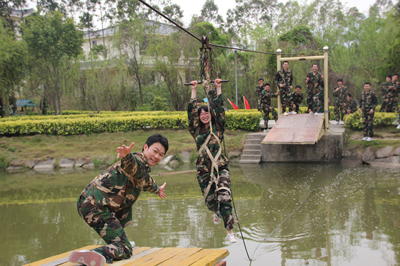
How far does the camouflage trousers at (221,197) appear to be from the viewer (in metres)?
4.47

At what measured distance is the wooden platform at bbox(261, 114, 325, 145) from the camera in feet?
31.0

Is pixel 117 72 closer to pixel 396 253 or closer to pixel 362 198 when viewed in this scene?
pixel 362 198

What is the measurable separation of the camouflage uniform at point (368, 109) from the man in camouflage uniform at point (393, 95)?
2169mm

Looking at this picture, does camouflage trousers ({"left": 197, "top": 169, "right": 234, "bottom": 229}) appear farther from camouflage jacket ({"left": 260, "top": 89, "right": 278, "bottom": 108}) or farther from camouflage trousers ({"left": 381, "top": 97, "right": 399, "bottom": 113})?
camouflage trousers ({"left": 381, "top": 97, "right": 399, "bottom": 113})

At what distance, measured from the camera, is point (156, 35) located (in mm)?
23641

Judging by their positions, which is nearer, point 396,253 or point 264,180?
point 396,253

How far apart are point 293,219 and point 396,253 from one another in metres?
1.85

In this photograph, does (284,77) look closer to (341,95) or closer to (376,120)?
(376,120)

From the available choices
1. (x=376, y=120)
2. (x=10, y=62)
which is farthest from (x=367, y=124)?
(x=10, y=62)

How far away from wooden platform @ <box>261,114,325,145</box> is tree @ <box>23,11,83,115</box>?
48.7 feet

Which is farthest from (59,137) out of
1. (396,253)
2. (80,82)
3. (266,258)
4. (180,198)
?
(396,253)

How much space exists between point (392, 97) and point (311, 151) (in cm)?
437

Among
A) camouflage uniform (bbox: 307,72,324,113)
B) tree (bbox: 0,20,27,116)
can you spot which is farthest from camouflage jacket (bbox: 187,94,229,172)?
tree (bbox: 0,20,27,116)

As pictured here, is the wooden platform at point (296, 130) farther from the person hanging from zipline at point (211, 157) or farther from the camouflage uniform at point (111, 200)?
the camouflage uniform at point (111, 200)
